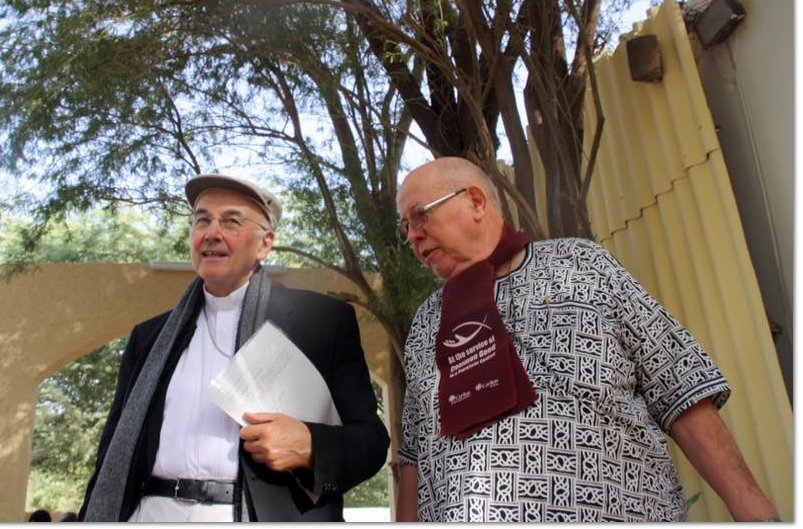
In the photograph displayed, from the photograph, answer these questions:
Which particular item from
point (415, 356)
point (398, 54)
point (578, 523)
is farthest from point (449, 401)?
point (398, 54)

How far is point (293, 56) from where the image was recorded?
3969mm

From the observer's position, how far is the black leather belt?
165 centimetres

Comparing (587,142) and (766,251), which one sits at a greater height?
(587,142)

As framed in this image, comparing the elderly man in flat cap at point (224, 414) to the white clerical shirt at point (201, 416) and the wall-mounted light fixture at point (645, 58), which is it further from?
the wall-mounted light fixture at point (645, 58)

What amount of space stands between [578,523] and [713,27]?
6.85 feet

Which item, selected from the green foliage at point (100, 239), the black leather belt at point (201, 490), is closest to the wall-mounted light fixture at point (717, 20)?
the black leather belt at point (201, 490)

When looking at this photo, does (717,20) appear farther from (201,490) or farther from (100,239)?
(100,239)

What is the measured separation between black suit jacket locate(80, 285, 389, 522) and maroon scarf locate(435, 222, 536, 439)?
22 centimetres

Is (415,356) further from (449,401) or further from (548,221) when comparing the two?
(548,221)

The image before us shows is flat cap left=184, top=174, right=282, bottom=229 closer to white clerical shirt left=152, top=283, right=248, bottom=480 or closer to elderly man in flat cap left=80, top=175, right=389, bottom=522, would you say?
elderly man in flat cap left=80, top=175, right=389, bottom=522

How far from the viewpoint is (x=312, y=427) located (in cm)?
169

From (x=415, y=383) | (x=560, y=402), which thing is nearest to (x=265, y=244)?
(x=415, y=383)

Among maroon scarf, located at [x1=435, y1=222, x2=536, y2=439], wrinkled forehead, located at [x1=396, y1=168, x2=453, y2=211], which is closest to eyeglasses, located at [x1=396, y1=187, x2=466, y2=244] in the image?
wrinkled forehead, located at [x1=396, y1=168, x2=453, y2=211]

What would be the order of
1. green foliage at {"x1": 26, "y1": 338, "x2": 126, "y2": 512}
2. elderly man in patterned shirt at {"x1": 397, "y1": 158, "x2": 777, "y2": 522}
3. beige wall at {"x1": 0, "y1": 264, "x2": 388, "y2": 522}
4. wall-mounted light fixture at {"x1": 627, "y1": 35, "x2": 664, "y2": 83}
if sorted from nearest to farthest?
elderly man in patterned shirt at {"x1": 397, "y1": 158, "x2": 777, "y2": 522} < wall-mounted light fixture at {"x1": 627, "y1": 35, "x2": 664, "y2": 83} < beige wall at {"x1": 0, "y1": 264, "x2": 388, "y2": 522} < green foliage at {"x1": 26, "y1": 338, "x2": 126, "y2": 512}
